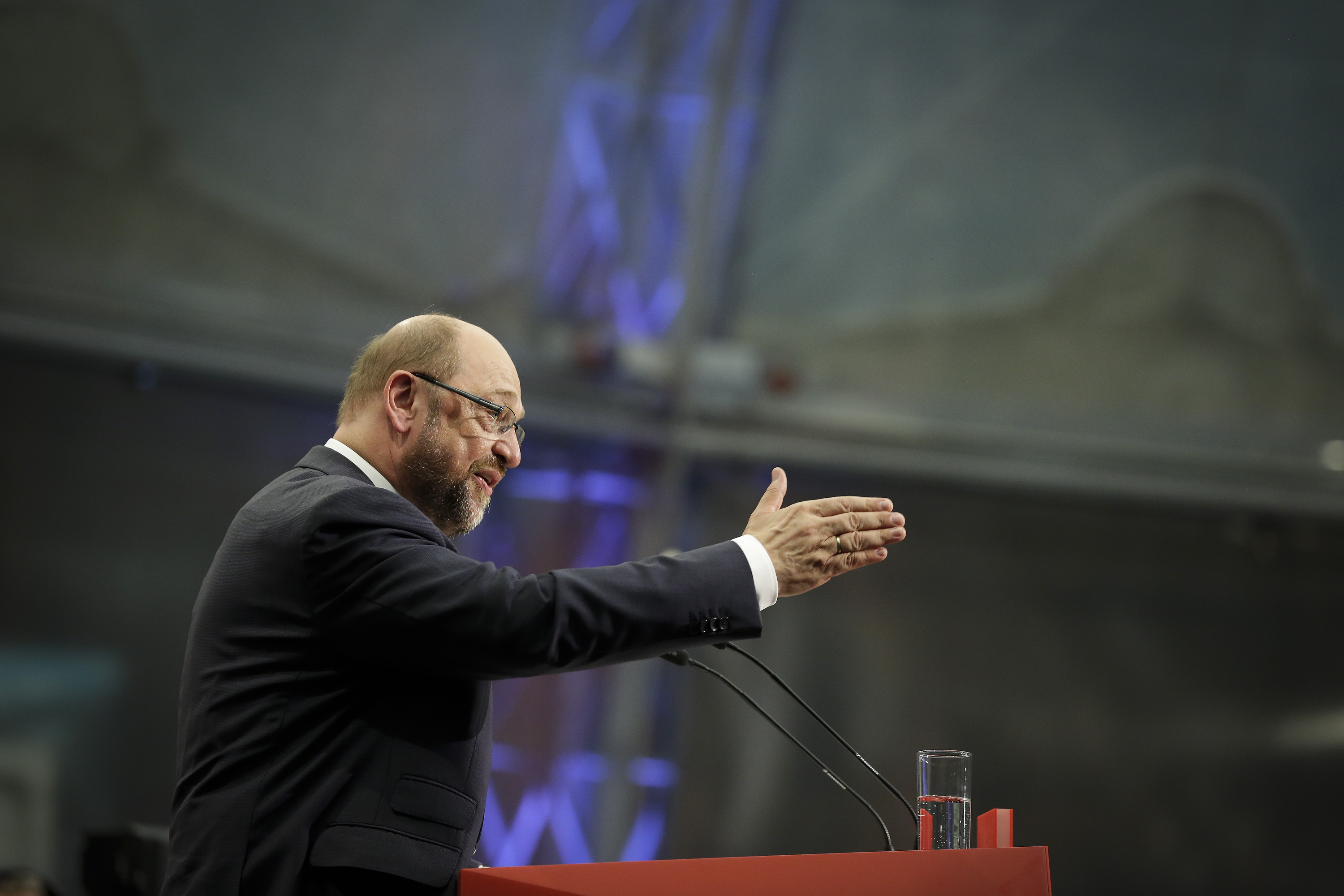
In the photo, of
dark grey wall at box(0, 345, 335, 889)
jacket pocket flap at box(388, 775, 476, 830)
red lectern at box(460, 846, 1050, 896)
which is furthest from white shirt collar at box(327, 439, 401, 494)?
dark grey wall at box(0, 345, 335, 889)

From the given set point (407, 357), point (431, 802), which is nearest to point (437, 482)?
point (407, 357)

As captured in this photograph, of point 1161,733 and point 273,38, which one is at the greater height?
point 273,38

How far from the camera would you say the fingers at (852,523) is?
5.32ft

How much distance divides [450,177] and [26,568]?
265 cm

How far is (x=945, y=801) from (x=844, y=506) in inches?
18.4

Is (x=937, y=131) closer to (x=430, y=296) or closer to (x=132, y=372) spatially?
(x=430, y=296)

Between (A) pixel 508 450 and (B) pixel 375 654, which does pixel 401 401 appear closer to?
(A) pixel 508 450

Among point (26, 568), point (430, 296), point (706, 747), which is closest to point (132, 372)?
point (26, 568)

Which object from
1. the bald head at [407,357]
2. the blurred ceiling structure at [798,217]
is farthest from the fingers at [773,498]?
the blurred ceiling structure at [798,217]

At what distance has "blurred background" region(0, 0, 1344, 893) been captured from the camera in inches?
219

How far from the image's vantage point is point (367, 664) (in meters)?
1.49

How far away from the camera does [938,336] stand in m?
6.51

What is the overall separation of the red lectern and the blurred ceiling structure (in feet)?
15.2

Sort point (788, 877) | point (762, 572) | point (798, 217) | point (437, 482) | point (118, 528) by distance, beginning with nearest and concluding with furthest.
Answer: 1. point (788, 877)
2. point (762, 572)
3. point (437, 482)
4. point (118, 528)
5. point (798, 217)
